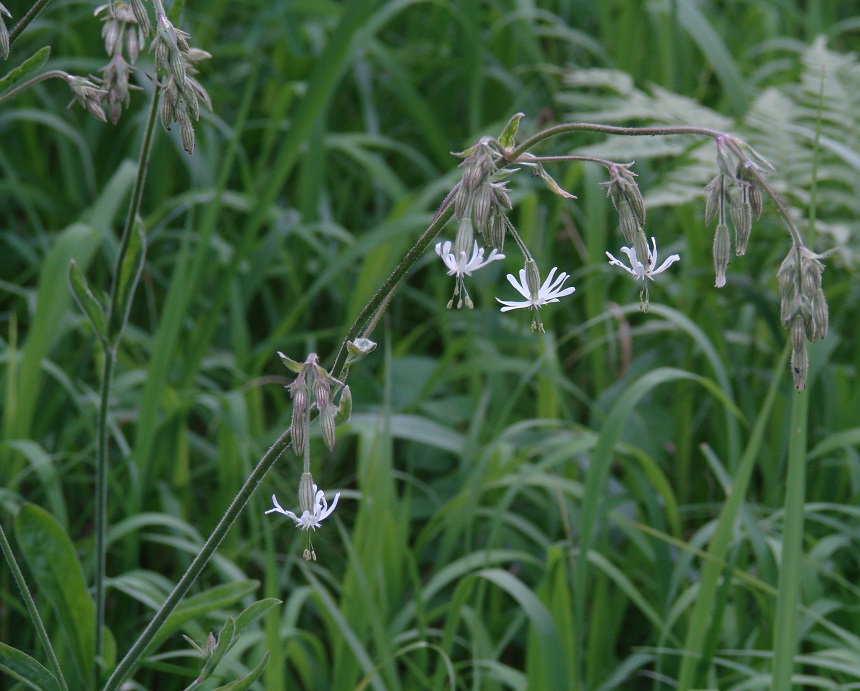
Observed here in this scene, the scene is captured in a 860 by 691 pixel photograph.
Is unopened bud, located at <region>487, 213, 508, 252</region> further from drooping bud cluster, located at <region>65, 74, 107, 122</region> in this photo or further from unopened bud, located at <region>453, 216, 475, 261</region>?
drooping bud cluster, located at <region>65, 74, 107, 122</region>

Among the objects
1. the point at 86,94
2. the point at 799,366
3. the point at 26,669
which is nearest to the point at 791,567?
the point at 799,366

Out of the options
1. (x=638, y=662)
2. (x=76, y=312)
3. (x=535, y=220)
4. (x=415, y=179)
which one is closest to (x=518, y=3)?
(x=415, y=179)

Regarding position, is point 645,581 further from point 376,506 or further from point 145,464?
point 145,464

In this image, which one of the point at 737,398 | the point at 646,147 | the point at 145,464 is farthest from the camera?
the point at 646,147

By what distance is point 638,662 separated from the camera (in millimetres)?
1960

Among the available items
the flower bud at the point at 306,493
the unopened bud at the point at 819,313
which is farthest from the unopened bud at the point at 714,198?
the flower bud at the point at 306,493

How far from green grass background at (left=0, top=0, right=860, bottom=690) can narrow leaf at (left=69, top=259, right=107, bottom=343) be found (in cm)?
48

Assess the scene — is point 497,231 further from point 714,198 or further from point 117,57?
point 117,57

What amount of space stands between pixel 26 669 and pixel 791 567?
121 centimetres

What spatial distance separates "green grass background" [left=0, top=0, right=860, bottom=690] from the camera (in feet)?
6.42

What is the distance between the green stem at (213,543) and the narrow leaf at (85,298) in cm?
55

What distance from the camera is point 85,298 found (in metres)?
1.54

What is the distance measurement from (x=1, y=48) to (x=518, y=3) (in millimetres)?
2619

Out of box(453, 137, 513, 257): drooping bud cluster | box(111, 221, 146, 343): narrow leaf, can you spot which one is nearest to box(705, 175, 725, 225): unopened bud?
box(453, 137, 513, 257): drooping bud cluster
